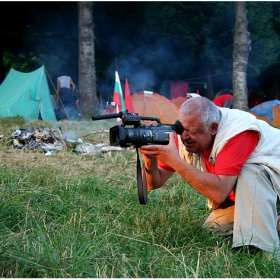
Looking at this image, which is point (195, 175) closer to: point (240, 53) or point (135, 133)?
point (135, 133)

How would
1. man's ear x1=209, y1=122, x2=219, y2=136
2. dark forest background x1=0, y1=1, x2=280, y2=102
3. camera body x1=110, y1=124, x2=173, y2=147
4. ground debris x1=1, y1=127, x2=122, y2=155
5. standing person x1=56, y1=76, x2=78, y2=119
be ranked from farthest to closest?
dark forest background x1=0, y1=1, x2=280, y2=102, standing person x1=56, y1=76, x2=78, y2=119, ground debris x1=1, y1=127, x2=122, y2=155, man's ear x1=209, y1=122, x2=219, y2=136, camera body x1=110, y1=124, x2=173, y2=147

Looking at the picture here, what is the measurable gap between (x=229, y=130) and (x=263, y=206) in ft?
1.53

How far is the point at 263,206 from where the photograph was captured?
246cm

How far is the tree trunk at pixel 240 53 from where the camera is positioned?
446 inches

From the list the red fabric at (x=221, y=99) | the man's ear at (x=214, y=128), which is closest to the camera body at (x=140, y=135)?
the man's ear at (x=214, y=128)

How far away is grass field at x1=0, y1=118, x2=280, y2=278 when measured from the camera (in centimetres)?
202

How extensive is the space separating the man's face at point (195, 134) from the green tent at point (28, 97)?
9.10 metres

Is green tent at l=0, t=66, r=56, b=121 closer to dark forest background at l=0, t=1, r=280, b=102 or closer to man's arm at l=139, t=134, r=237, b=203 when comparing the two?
dark forest background at l=0, t=1, r=280, b=102

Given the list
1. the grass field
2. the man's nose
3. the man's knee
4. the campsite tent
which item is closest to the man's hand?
the man's nose

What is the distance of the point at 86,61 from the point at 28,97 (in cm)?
181

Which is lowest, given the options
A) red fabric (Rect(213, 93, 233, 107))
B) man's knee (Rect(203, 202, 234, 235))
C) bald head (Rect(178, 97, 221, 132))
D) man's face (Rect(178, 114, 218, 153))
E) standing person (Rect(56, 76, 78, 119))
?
man's knee (Rect(203, 202, 234, 235))

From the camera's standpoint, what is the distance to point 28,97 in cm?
1161

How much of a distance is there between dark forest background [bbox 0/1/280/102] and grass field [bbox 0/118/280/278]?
13578 millimetres

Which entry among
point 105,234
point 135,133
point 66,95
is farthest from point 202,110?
point 66,95
